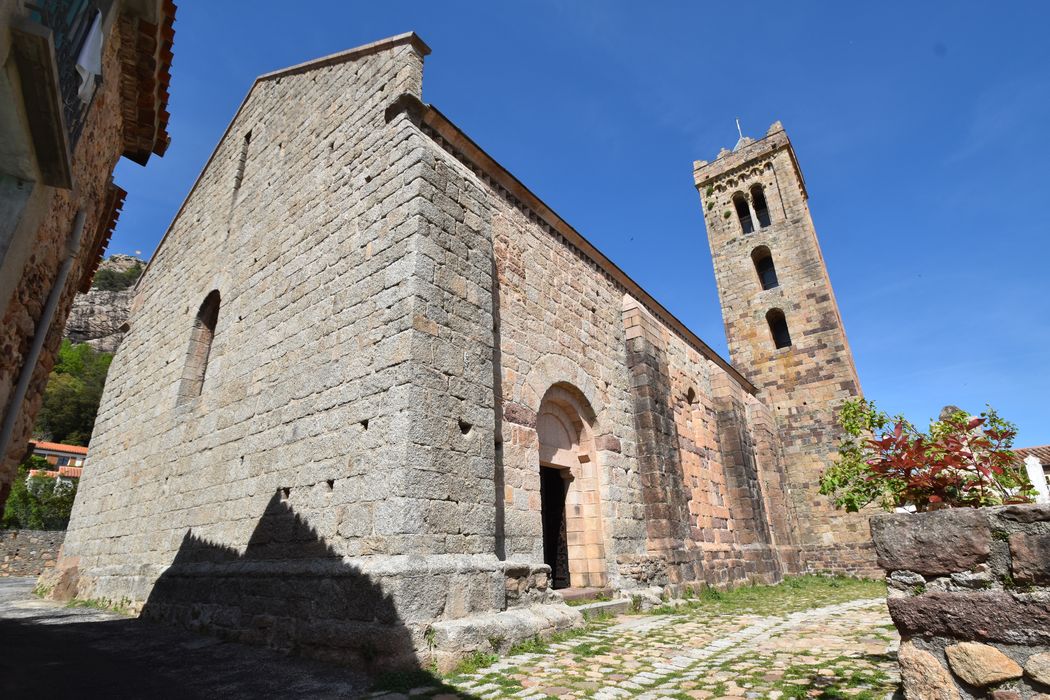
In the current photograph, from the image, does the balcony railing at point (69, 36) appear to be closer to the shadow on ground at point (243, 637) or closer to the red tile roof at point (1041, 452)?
the shadow on ground at point (243, 637)

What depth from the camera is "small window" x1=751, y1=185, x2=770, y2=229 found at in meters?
21.3

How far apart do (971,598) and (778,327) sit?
19.0 meters

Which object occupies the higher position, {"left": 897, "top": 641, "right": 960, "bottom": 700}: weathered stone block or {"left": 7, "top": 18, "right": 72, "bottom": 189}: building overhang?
{"left": 7, "top": 18, "right": 72, "bottom": 189}: building overhang

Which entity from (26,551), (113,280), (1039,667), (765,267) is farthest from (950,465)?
(113,280)

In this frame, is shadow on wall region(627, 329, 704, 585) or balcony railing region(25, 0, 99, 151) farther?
shadow on wall region(627, 329, 704, 585)

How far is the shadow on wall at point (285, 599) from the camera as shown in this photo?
4195 mm

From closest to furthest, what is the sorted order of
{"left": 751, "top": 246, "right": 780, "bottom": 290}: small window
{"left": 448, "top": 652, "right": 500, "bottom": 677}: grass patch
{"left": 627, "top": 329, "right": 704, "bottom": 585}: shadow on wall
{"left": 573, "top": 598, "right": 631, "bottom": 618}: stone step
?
{"left": 448, "top": 652, "right": 500, "bottom": 677}: grass patch
{"left": 573, "top": 598, "right": 631, "bottom": 618}: stone step
{"left": 627, "top": 329, "right": 704, "bottom": 585}: shadow on wall
{"left": 751, "top": 246, "right": 780, "bottom": 290}: small window

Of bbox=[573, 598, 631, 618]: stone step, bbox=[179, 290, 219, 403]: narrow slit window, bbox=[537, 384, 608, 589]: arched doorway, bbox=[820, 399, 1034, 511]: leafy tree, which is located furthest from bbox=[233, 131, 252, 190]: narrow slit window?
bbox=[820, 399, 1034, 511]: leafy tree

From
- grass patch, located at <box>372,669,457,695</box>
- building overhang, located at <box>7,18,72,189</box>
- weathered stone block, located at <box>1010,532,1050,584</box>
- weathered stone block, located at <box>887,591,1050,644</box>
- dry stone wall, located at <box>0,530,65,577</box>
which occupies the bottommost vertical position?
grass patch, located at <box>372,669,457,695</box>

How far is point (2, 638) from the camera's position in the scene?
5.82m

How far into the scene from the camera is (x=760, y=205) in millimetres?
21688

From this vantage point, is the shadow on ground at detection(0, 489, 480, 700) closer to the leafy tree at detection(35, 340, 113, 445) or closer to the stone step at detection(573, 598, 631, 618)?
the stone step at detection(573, 598, 631, 618)

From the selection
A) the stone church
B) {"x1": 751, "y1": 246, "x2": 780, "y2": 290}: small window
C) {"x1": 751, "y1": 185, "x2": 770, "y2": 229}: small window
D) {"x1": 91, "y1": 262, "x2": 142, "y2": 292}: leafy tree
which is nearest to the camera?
the stone church

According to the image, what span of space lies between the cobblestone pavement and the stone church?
505 mm
